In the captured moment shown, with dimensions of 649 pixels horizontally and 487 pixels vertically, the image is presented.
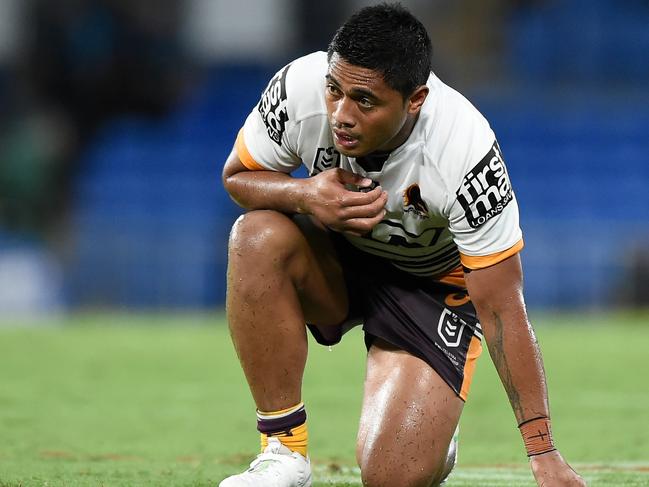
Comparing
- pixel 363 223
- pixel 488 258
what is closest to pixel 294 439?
pixel 363 223

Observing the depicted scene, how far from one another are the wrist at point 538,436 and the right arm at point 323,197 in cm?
71

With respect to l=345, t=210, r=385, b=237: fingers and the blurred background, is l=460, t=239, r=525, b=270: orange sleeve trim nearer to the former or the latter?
l=345, t=210, r=385, b=237: fingers

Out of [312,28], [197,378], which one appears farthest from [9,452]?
[312,28]

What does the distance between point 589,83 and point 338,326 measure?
41.5ft

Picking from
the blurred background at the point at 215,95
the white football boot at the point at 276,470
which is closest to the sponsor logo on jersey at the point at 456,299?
the white football boot at the point at 276,470

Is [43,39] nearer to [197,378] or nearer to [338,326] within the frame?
[197,378]

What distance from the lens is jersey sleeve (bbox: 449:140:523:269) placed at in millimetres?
3277

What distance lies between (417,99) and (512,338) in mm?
711

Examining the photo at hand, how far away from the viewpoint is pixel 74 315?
11914 mm

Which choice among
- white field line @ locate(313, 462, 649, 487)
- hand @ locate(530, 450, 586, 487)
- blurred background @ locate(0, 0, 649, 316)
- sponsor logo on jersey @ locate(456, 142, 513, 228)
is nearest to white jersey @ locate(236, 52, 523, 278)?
sponsor logo on jersey @ locate(456, 142, 513, 228)

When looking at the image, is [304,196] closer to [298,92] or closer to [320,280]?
[298,92]

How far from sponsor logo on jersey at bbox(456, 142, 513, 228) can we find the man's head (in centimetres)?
25

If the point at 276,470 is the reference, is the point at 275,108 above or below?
above

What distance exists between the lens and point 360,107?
322 cm
